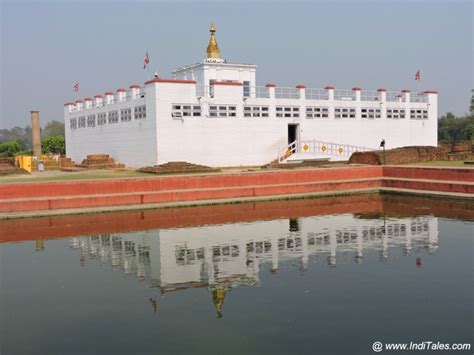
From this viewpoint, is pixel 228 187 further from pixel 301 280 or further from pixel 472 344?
pixel 472 344

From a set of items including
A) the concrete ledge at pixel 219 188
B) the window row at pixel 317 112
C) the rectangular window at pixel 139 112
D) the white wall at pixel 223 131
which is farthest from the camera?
the window row at pixel 317 112

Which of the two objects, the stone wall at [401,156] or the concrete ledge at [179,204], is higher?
the stone wall at [401,156]

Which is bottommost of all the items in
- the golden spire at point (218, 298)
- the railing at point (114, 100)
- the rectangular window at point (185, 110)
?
the golden spire at point (218, 298)

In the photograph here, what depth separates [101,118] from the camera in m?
35.3

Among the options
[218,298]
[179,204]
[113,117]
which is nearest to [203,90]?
[113,117]

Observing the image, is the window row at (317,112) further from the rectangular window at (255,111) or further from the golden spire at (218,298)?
the golden spire at (218,298)

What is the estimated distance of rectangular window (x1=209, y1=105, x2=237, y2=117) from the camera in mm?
29406

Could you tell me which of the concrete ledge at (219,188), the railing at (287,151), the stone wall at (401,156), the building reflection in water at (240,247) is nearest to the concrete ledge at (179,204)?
the concrete ledge at (219,188)

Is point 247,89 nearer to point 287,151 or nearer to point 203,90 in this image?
point 203,90

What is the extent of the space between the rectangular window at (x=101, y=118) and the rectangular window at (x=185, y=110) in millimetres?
8380

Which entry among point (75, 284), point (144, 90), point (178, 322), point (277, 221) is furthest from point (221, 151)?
point (178, 322)

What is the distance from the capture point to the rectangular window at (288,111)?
31875 mm

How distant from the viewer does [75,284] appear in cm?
1055

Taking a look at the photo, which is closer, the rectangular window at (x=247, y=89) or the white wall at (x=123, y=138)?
the white wall at (x=123, y=138)
